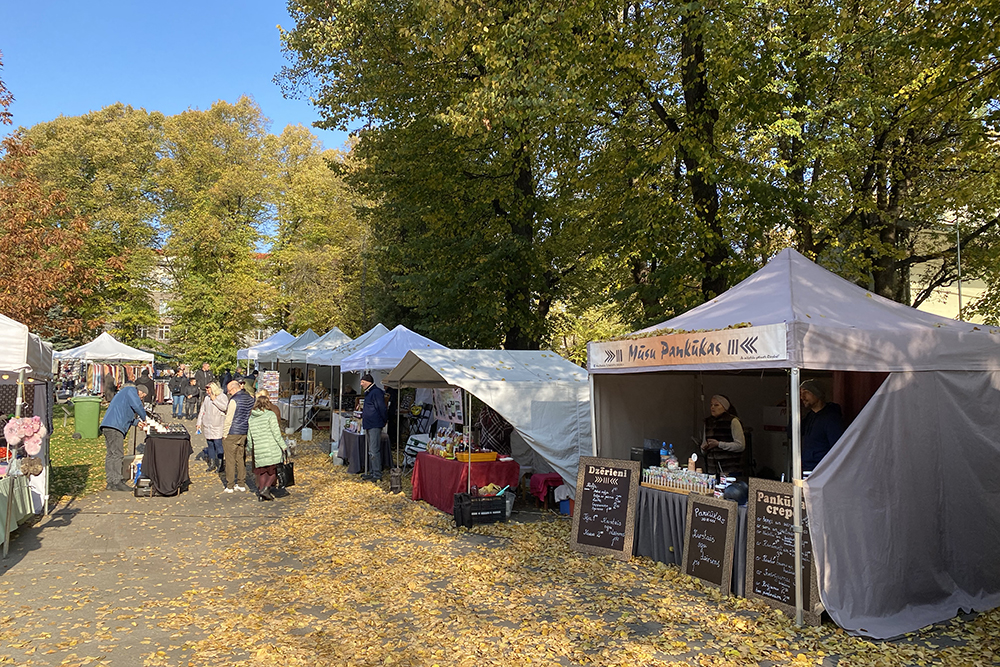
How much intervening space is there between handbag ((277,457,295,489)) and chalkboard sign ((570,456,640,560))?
520cm

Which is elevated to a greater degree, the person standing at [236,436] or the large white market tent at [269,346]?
the large white market tent at [269,346]

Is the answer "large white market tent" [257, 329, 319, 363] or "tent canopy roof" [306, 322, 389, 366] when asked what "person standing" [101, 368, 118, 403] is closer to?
"large white market tent" [257, 329, 319, 363]

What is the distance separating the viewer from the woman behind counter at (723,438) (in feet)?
24.6

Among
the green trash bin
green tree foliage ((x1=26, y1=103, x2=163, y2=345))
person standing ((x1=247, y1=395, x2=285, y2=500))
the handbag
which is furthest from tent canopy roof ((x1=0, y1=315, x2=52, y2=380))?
green tree foliage ((x1=26, y1=103, x2=163, y2=345))

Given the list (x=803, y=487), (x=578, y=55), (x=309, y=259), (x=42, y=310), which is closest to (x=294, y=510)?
(x=803, y=487)

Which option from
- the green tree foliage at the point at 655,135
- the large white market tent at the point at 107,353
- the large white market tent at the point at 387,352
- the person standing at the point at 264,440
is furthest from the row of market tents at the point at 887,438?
the large white market tent at the point at 107,353

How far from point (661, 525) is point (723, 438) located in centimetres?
122

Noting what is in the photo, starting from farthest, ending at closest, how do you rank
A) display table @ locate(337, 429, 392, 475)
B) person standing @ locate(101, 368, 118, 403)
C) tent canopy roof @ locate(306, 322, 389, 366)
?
person standing @ locate(101, 368, 118, 403) < tent canopy roof @ locate(306, 322, 389, 366) < display table @ locate(337, 429, 392, 475)

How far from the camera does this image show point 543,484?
33.7 ft

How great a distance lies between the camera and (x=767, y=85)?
11.4 metres

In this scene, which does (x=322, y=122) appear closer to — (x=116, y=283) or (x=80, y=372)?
(x=116, y=283)

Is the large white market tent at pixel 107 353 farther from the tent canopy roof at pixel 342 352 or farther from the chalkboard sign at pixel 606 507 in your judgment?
the chalkboard sign at pixel 606 507

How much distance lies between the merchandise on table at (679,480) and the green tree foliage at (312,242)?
23.9m

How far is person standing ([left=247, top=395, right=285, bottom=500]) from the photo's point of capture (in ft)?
33.7
